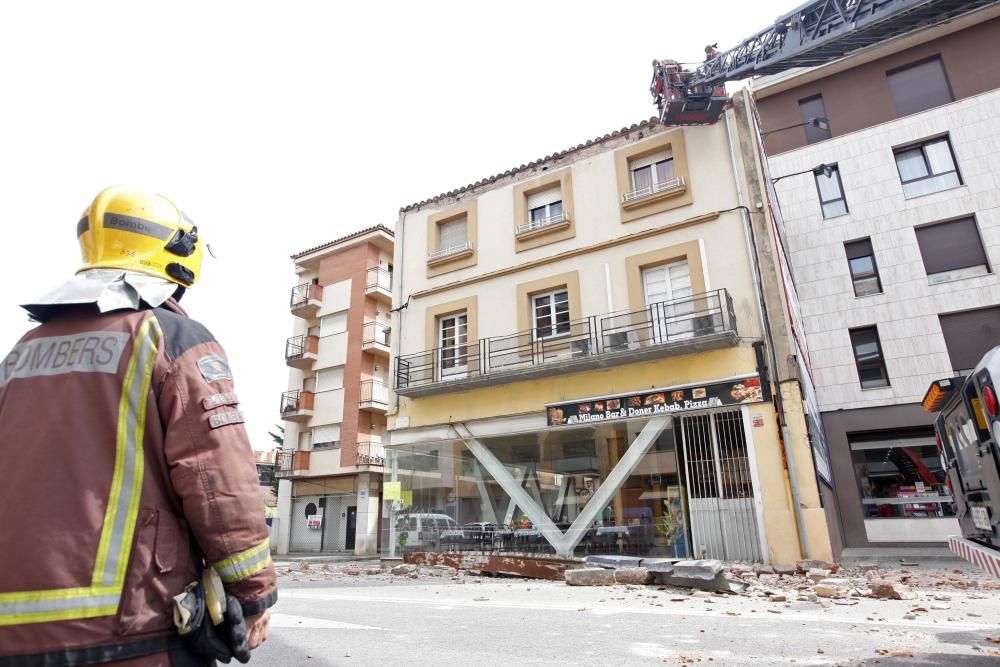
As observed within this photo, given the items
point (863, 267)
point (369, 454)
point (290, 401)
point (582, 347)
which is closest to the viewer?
point (582, 347)

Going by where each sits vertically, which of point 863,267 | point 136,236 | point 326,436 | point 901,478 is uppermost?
point 863,267

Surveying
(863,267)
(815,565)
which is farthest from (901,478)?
(815,565)

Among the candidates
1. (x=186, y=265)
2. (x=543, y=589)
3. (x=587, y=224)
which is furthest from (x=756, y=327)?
(x=186, y=265)

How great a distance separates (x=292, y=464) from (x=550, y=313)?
18.5m

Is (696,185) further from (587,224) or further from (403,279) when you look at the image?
→ (403,279)

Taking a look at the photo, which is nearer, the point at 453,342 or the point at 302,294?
the point at 453,342

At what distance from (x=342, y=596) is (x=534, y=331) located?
7.69 meters

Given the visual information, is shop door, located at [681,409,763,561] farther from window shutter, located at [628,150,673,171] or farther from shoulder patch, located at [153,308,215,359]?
shoulder patch, located at [153,308,215,359]

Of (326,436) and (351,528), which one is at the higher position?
(326,436)

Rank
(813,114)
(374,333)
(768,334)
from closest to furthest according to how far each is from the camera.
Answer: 1. (768,334)
2. (813,114)
3. (374,333)

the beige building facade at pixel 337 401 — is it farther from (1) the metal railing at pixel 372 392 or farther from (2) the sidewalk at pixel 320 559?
(2) the sidewalk at pixel 320 559

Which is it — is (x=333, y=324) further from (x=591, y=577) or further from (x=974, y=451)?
(x=974, y=451)

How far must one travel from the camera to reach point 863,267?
61.3ft

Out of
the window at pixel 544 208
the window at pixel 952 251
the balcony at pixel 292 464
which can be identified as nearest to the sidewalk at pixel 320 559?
the balcony at pixel 292 464
